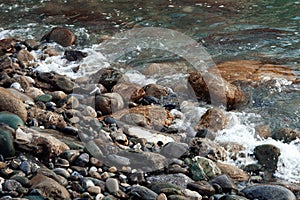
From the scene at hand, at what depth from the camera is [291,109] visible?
7.29 metres

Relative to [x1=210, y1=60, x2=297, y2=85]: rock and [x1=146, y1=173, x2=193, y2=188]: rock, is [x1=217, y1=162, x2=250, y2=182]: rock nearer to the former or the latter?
[x1=146, y1=173, x2=193, y2=188]: rock

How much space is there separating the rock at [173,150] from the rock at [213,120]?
0.85 meters

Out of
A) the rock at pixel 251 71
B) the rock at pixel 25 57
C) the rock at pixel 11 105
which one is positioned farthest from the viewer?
the rock at pixel 25 57

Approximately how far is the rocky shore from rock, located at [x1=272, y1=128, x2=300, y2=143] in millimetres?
18

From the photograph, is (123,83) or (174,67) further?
(174,67)

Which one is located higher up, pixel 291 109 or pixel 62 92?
pixel 62 92

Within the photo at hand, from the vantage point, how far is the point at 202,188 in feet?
16.2

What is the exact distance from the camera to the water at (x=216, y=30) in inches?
274

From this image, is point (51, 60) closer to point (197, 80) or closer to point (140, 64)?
point (140, 64)

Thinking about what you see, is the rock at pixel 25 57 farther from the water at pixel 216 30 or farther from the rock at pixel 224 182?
the rock at pixel 224 182

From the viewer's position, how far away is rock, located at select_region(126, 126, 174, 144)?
6093mm

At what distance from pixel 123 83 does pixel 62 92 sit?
3.84ft

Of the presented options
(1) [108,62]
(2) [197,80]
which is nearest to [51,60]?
(1) [108,62]

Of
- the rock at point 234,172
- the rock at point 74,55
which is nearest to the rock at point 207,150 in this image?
the rock at point 234,172
